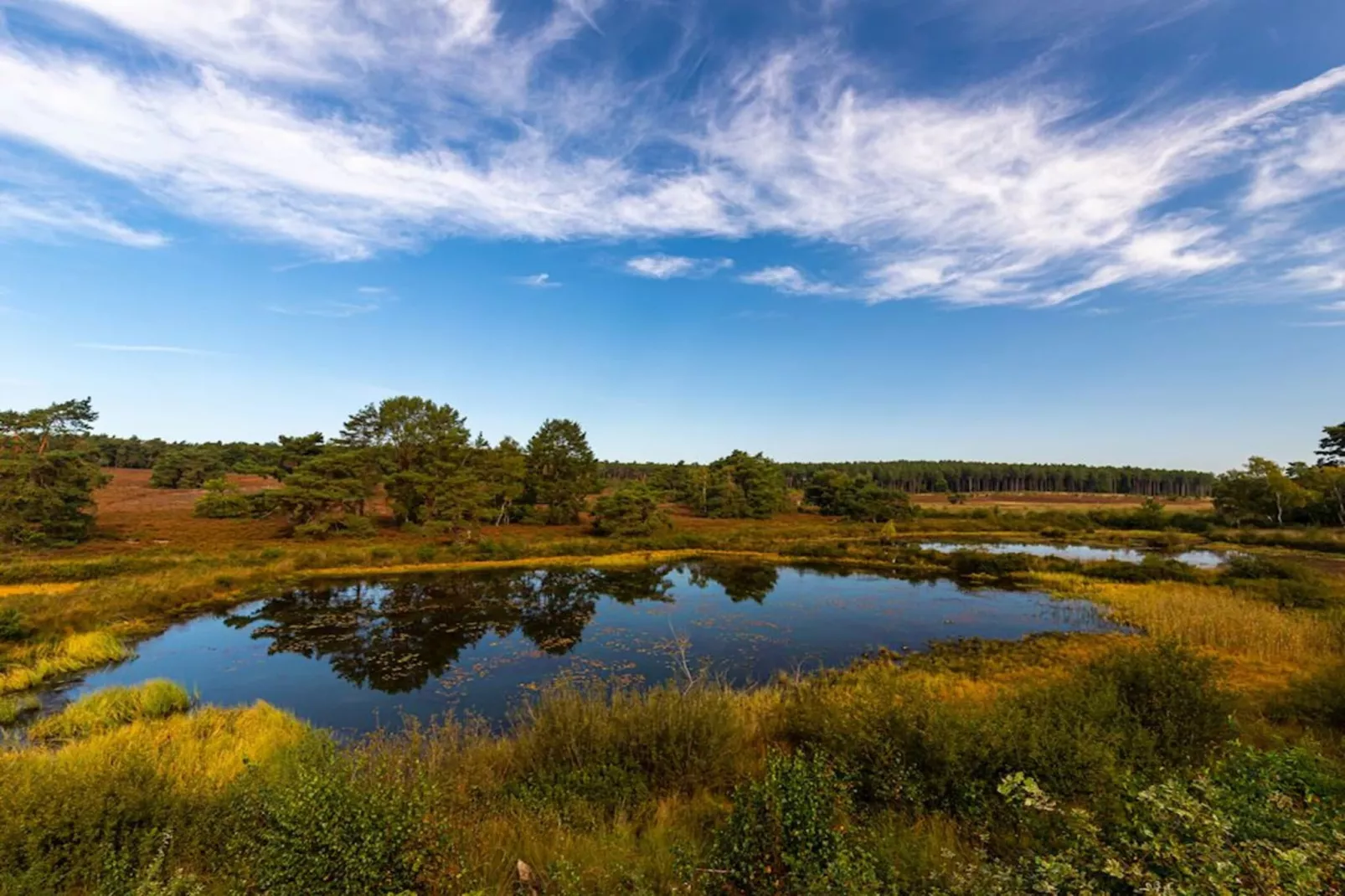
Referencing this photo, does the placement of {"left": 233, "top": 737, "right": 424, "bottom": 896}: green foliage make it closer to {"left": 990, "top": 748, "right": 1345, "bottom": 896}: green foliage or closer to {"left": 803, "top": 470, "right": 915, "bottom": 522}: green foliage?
{"left": 990, "top": 748, "right": 1345, "bottom": 896}: green foliage

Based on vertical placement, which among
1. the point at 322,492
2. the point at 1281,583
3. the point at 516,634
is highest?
the point at 322,492

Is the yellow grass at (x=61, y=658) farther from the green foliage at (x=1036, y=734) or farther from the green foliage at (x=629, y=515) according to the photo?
the green foliage at (x=629, y=515)

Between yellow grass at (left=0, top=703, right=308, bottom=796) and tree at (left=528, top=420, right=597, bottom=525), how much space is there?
42.5 m

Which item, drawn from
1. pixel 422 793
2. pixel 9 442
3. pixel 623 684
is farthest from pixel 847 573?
pixel 9 442

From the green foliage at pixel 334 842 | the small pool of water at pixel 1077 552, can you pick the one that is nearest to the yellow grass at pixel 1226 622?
the small pool of water at pixel 1077 552

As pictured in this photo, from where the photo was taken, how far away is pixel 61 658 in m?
16.4

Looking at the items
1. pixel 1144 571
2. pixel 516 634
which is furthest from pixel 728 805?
pixel 1144 571

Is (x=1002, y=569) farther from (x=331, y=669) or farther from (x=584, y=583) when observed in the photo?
(x=331, y=669)

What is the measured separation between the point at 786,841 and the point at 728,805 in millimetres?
2964

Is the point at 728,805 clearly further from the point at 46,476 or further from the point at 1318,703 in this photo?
the point at 46,476

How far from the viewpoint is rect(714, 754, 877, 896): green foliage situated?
4.52 metres

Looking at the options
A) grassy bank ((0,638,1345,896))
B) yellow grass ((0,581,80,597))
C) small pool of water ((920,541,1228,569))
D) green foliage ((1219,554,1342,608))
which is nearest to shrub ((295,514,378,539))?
yellow grass ((0,581,80,597))

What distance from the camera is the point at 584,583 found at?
31.6 meters

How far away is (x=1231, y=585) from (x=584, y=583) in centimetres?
3041
